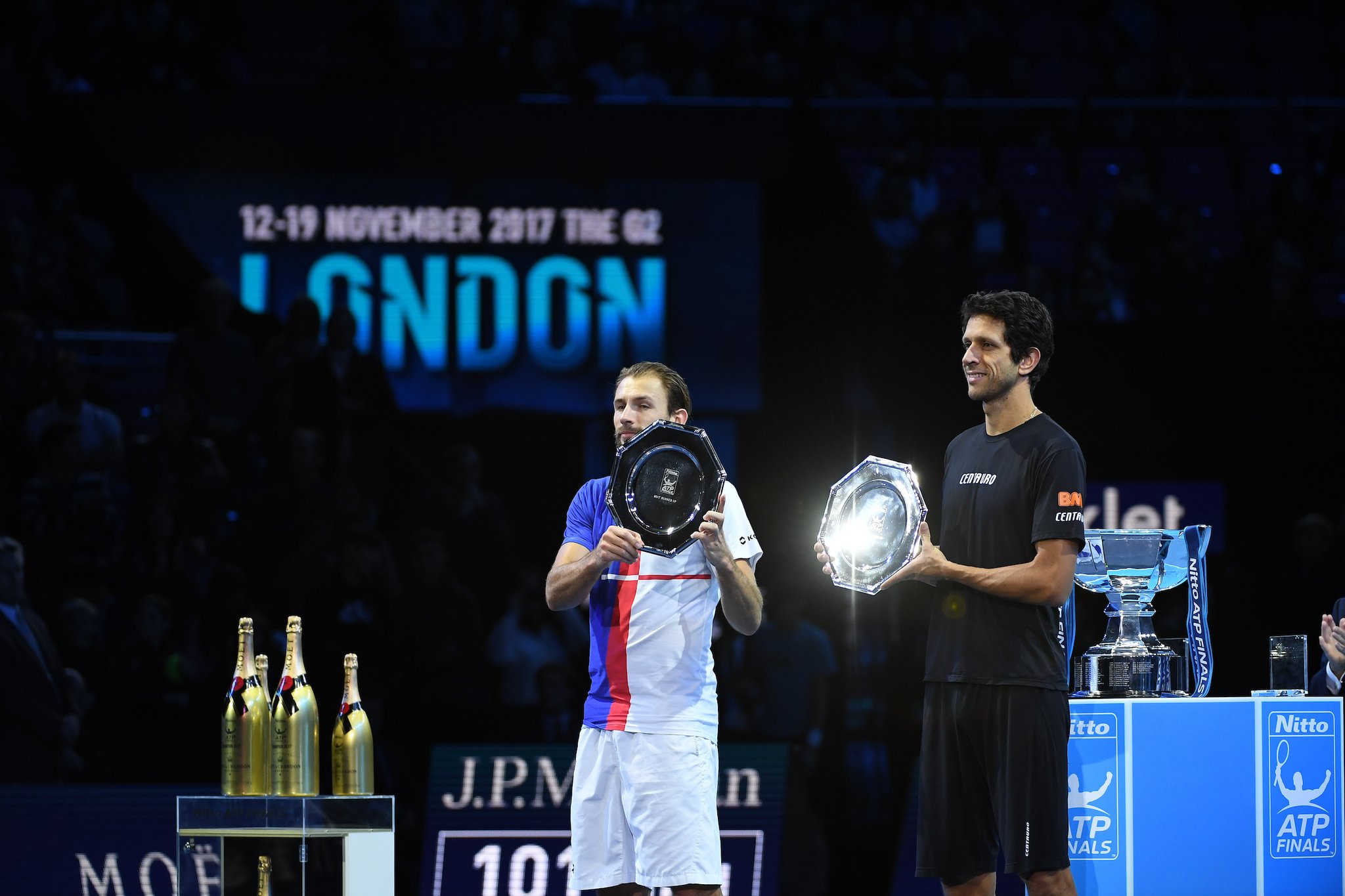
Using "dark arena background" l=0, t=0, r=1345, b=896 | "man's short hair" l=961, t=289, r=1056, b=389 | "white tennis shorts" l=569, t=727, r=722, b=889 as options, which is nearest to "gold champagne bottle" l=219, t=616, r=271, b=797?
"white tennis shorts" l=569, t=727, r=722, b=889

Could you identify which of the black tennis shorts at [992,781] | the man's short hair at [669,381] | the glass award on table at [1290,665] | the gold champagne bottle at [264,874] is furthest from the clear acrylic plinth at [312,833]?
the glass award on table at [1290,665]

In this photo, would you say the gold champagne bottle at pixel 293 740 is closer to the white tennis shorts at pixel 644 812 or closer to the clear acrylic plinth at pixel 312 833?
the clear acrylic plinth at pixel 312 833

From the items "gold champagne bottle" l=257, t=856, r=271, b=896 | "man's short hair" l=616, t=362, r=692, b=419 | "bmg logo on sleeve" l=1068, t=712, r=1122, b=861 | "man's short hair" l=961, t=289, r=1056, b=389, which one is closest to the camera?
"man's short hair" l=961, t=289, r=1056, b=389

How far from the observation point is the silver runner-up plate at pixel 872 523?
3.83 metres

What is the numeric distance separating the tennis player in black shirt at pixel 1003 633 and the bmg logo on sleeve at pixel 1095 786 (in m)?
0.51

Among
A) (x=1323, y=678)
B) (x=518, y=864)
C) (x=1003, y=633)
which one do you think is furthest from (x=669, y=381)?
(x=518, y=864)

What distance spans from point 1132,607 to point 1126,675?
7.8 inches

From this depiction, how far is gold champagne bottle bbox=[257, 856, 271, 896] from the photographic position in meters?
4.14

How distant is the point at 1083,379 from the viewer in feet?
30.8

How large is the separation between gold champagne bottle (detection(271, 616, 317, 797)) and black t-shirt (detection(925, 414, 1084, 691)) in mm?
1598

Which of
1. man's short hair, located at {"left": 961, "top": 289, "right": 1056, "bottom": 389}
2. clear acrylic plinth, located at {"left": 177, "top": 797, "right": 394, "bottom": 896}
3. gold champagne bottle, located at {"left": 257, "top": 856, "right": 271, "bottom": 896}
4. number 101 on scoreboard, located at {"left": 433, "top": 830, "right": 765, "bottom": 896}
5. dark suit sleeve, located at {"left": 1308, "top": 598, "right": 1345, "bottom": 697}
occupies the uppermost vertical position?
man's short hair, located at {"left": 961, "top": 289, "right": 1056, "bottom": 389}

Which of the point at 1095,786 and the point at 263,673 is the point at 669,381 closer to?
the point at 263,673

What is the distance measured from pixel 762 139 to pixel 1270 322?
3.33 meters

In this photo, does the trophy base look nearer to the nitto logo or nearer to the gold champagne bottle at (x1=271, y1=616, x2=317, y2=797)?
the nitto logo
